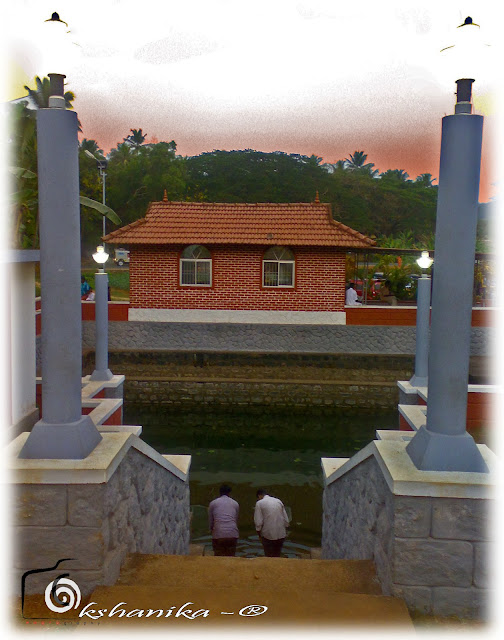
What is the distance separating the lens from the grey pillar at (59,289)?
3770 millimetres

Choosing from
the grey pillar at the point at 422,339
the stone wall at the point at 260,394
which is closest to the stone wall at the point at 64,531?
the grey pillar at the point at 422,339

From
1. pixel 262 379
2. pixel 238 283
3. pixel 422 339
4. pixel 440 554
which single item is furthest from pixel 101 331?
pixel 238 283

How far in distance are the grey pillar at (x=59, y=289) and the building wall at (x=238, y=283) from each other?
16162mm

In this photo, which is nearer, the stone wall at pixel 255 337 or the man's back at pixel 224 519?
the man's back at pixel 224 519

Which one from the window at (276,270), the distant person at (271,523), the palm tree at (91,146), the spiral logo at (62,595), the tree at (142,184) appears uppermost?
the palm tree at (91,146)

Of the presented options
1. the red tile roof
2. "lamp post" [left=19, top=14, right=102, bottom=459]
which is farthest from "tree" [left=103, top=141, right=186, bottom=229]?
"lamp post" [left=19, top=14, right=102, bottom=459]

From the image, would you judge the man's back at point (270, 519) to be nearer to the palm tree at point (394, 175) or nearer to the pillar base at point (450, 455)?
the pillar base at point (450, 455)

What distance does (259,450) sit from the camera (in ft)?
42.9

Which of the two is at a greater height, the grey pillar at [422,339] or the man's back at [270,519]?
the grey pillar at [422,339]

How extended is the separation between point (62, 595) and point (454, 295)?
10.3ft

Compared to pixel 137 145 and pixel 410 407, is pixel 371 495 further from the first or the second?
pixel 137 145

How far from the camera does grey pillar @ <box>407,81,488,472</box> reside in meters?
3.72

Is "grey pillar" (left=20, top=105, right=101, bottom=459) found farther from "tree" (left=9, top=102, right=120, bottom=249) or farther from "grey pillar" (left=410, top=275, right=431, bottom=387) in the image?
"tree" (left=9, top=102, right=120, bottom=249)

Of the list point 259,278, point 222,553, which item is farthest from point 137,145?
point 222,553
